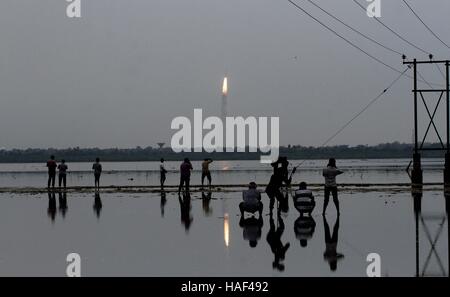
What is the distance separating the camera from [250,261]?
11.2m

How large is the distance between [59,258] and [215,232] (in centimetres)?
517

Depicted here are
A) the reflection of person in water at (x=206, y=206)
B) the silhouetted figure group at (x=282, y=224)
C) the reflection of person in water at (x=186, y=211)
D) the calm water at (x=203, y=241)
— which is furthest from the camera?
the reflection of person in water at (x=206, y=206)

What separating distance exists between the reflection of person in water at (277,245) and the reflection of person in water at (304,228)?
416 mm

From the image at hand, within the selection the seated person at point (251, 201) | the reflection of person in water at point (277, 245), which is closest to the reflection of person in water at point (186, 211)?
the seated person at point (251, 201)

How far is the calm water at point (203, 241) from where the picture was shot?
34.3 feet

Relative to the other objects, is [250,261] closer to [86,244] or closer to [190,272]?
[190,272]

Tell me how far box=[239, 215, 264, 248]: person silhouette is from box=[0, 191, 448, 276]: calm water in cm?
3

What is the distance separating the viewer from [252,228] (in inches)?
666

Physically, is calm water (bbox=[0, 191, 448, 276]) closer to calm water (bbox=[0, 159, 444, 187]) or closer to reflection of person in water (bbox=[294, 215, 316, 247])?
reflection of person in water (bbox=[294, 215, 316, 247])

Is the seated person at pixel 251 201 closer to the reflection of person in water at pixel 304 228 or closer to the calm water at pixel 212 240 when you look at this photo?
the calm water at pixel 212 240

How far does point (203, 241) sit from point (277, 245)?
6.12ft

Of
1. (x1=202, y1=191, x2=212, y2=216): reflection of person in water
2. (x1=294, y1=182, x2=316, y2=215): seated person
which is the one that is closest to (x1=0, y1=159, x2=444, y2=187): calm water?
(x1=202, y1=191, x2=212, y2=216): reflection of person in water

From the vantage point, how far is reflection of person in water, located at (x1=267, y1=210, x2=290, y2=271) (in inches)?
431
